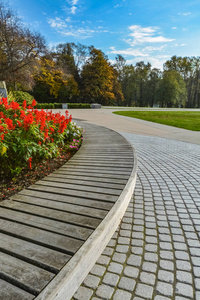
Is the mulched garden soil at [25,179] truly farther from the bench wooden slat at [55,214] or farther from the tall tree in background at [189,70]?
the tall tree in background at [189,70]

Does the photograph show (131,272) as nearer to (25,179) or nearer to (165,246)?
(165,246)

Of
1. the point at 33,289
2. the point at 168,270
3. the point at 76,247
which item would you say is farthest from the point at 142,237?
the point at 33,289

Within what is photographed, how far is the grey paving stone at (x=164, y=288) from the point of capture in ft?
4.75

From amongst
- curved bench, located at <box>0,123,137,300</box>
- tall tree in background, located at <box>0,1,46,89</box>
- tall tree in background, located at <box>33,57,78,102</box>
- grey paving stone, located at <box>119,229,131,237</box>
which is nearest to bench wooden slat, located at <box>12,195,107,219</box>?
curved bench, located at <box>0,123,137,300</box>

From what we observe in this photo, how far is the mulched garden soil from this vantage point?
2.58m

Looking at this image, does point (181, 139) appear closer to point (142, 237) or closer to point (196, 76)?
point (142, 237)

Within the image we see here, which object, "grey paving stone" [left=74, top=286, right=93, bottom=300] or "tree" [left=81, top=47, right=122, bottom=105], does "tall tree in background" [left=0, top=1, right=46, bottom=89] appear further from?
"grey paving stone" [left=74, top=286, right=93, bottom=300]

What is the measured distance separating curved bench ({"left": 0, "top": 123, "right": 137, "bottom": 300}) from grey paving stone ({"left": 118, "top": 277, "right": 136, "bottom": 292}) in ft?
0.93

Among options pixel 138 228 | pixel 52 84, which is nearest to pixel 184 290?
pixel 138 228

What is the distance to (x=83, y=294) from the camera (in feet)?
4.74

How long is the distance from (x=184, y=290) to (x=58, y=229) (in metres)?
1.11

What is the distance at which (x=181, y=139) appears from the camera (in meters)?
7.77

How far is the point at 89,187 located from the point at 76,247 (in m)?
1.06

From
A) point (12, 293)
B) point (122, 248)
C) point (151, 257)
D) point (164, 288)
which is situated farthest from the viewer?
point (122, 248)
